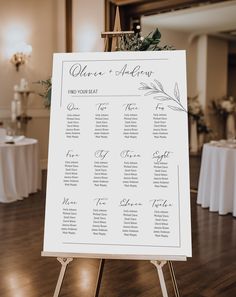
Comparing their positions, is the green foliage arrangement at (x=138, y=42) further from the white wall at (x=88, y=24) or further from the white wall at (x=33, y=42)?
the white wall at (x=33, y=42)

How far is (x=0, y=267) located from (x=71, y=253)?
1359mm

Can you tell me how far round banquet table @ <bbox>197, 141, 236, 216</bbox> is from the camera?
15.5 ft

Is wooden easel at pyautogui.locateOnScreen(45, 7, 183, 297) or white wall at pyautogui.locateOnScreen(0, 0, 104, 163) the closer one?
wooden easel at pyautogui.locateOnScreen(45, 7, 183, 297)

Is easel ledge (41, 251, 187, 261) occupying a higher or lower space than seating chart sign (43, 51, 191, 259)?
lower

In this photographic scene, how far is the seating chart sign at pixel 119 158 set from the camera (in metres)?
2.04

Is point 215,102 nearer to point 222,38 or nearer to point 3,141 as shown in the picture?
point 222,38

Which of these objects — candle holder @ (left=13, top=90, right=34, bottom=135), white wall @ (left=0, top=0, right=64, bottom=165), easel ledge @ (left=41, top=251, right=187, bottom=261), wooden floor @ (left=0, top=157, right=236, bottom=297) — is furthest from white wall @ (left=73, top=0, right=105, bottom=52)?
easel ledge @ (left=41, top=251, right=187, bottom=261)

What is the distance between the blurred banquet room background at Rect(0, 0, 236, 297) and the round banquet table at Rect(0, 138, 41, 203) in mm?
13

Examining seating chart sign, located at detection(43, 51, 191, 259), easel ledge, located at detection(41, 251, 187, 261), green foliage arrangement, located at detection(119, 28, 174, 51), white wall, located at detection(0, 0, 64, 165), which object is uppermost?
white wall, located at detection(0, 0, 64, 165)

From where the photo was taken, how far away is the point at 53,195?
6.94 ft

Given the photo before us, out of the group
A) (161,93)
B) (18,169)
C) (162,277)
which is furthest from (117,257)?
(18,169)

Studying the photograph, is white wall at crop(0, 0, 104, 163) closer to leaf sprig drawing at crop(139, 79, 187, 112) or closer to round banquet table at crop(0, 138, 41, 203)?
round banquet table at crop(0, 138, 41, 203)

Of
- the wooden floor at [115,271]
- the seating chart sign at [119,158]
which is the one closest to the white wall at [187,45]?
the wooden floor at [115,271]

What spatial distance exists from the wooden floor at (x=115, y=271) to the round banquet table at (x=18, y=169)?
1.05 meters
